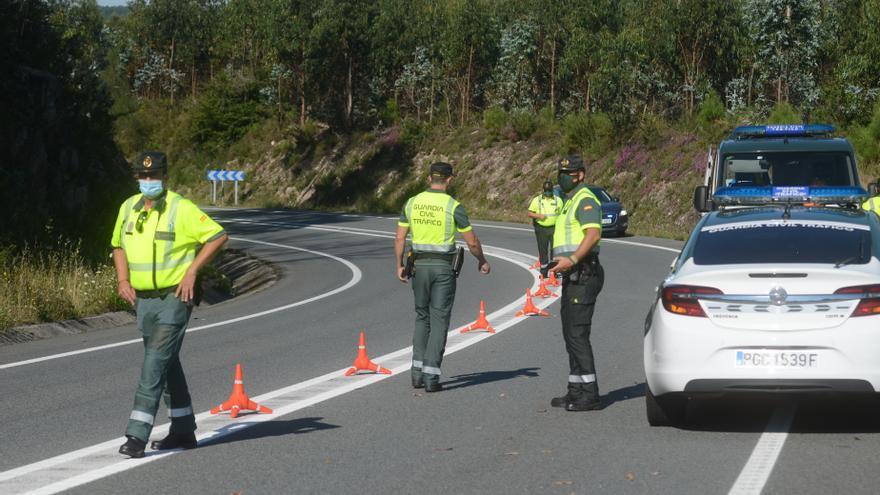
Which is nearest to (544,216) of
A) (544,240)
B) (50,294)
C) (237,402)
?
(544,240)

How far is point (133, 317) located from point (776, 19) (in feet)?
126

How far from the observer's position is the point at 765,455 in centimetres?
810

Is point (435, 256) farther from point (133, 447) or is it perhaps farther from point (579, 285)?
point (133, 447)

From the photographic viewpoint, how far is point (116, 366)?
41.4 ft

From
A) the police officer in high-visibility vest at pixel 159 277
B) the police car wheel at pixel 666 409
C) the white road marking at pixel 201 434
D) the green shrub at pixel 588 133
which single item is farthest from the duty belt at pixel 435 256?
the green shrub at pixel 588 133

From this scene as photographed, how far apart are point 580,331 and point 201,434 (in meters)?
2.90

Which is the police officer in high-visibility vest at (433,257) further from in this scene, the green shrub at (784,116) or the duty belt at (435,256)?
the green shrub at (784,116)

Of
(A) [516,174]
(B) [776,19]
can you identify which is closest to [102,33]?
(A) [516,174]

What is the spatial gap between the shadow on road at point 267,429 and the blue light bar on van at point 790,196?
579 centimetres

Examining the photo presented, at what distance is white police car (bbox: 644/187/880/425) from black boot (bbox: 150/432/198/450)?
3034mm

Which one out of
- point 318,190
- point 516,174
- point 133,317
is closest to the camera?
point 133,317

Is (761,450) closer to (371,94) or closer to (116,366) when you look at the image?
(116,366)

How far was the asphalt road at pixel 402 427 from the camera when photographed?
737 centimetres

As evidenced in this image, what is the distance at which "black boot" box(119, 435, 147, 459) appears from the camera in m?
7.81
